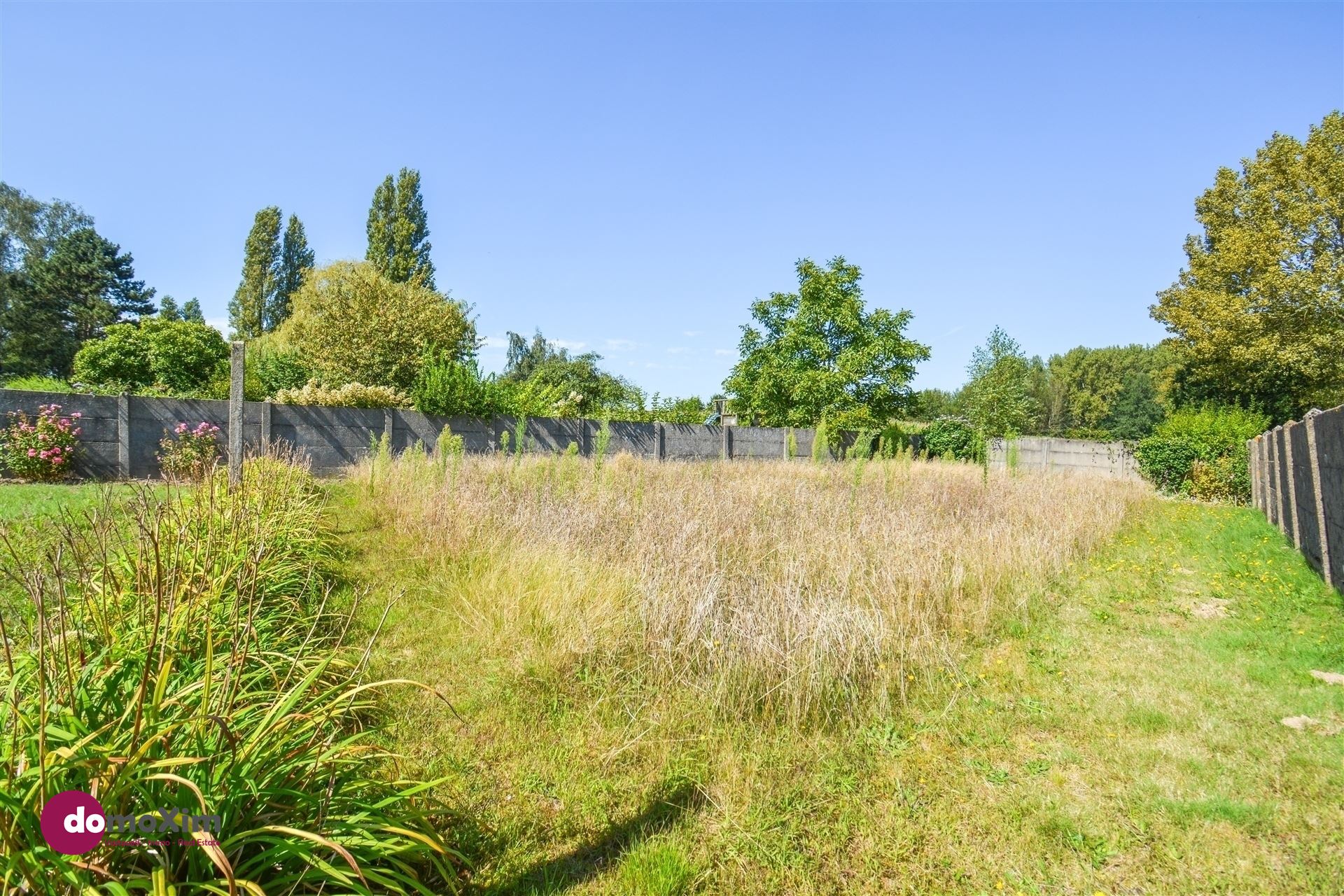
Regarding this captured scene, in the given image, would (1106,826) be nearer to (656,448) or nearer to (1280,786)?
(1280,786)

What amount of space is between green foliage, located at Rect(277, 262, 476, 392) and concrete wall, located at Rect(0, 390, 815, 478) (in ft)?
13.4

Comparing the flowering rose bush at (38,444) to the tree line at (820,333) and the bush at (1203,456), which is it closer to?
the tree line at (820,333)

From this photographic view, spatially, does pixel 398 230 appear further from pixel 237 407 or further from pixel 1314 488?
pixel 1314 488

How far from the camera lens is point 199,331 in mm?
17672

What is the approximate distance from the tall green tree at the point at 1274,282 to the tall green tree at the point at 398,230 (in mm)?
35481

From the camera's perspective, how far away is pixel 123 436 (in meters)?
9.80

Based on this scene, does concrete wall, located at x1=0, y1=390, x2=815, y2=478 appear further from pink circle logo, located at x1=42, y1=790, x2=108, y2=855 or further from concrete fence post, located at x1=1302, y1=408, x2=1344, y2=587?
concrete fence post, located at x1=1302, y1=408, x2=1344, y2=587

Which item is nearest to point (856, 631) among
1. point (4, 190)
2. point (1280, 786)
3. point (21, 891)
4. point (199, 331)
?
point (1280, 786)

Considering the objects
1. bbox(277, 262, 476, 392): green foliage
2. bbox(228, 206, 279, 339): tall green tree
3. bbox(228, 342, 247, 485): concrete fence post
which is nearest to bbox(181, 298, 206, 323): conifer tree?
A: bbox(228, 206, 279, 339): tall green tree

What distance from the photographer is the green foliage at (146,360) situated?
16.0 metres

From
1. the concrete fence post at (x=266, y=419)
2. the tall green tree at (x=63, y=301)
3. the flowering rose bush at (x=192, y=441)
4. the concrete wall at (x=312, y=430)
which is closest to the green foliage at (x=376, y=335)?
the concrete wall at (x=312, y=430)

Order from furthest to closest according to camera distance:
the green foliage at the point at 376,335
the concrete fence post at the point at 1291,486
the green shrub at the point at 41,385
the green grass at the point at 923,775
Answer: the green foliage at the point at 376,335 < the green shrub at the point at 41,385 < the concrete fence post at the point at 1291,486 < the green grass at the point at 923,775

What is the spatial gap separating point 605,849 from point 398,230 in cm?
3707

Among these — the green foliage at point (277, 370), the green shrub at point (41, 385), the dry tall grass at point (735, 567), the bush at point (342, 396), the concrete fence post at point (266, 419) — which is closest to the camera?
the dry tall grass at point (735, 567)
